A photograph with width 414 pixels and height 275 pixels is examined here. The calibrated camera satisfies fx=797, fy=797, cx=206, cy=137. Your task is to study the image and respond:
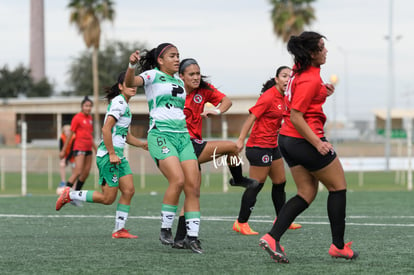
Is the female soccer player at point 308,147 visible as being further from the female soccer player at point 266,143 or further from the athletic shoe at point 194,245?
the female soccer player at point 266,143

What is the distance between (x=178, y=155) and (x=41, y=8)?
84.9 metres

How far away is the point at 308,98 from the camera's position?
6.69m

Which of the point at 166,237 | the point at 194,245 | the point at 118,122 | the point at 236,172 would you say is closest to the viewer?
the point at 194,245

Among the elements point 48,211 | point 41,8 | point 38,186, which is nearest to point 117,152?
point 48,211

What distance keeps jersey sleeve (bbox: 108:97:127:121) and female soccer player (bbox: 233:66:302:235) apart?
66.7 inches

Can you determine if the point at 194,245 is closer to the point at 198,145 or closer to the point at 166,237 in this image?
the point at 166,237

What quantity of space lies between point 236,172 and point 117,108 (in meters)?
1.61

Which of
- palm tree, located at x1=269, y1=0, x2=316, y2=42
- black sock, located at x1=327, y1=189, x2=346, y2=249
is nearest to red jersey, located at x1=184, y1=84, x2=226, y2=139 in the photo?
black sock, located at x1=327, y1=189, x2=346, y2=249

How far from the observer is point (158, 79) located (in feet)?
26.0

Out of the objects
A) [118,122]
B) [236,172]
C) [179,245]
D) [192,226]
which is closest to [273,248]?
[192,226]

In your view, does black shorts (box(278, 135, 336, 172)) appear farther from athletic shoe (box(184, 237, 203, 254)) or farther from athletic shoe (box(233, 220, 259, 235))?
athletic shoe (box(233, 220, 259, 235))

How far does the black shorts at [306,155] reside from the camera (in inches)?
268

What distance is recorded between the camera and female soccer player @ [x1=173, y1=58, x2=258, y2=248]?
27.8 feet

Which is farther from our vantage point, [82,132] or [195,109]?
[82,132]
